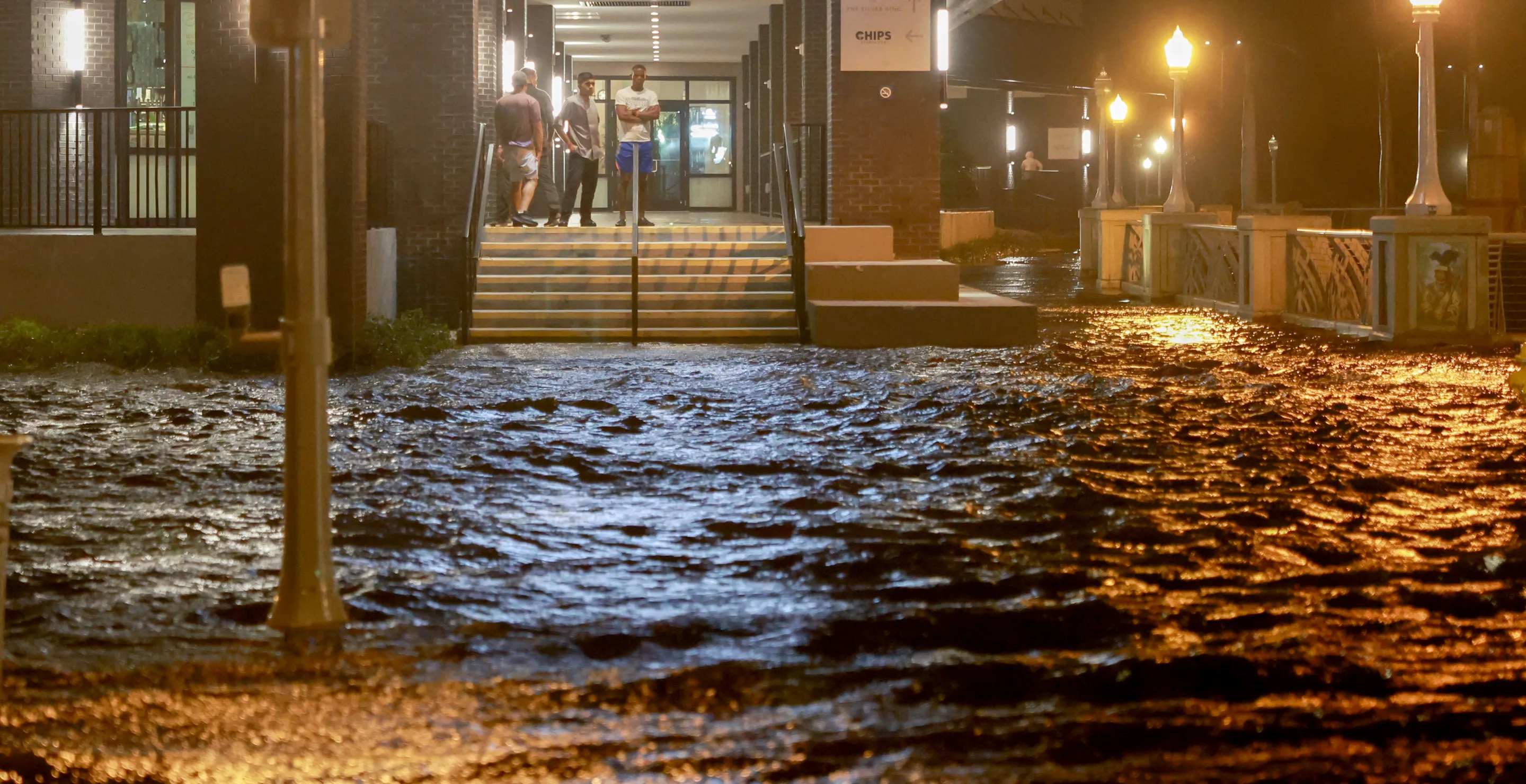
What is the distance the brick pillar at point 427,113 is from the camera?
64.6 feet

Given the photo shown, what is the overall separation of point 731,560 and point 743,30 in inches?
1028

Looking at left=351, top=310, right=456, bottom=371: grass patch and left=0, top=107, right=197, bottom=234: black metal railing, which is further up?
left=0, top=107, right=197, bottom=234: black metal railing

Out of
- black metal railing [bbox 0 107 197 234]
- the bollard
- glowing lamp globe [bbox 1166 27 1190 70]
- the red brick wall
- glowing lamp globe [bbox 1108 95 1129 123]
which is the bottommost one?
the bollard

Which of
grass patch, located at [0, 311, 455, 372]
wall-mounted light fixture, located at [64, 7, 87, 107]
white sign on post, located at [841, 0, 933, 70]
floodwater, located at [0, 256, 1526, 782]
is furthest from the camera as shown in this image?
white sign on post, located at [841, 0, 933, 70]

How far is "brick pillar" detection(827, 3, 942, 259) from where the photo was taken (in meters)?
21.5

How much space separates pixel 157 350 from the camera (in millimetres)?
14875

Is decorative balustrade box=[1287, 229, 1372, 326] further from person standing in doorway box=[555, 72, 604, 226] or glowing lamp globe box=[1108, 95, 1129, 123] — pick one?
glowing lamp globe box=[1108, 95, 1129, 123]

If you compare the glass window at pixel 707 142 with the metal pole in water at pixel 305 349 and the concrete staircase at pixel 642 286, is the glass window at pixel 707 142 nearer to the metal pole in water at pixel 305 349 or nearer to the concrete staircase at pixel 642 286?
the concrete staircase at pixel 642 286

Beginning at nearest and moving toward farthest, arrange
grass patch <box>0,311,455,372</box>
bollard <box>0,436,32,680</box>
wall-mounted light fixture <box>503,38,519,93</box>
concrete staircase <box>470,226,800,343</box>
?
bollard <box>0,436,32,680</box>, grass patch <box>0,311,455,372</box>, concrete staircase <box>470,226,800,343</box>, wall-mounted light fixture <box>503,38,519,93</box>

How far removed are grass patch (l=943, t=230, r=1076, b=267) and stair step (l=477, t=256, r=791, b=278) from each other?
59.5 ft

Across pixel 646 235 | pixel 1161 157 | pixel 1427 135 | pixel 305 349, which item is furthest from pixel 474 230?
pixel 1161 157

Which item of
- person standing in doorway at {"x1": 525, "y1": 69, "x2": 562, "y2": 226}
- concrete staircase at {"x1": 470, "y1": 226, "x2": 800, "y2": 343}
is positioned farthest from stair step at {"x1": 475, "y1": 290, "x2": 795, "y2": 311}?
person standing in doorway at {"x1": 525, "y1": 69, "x2": 562, "y2": 226}

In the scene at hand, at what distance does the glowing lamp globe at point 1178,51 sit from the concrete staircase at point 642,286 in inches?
306

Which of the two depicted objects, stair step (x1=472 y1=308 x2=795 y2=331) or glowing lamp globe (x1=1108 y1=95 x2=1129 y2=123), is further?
glowing lamp globe (x1=1108 y1=95 x2=1129 y2=123)
